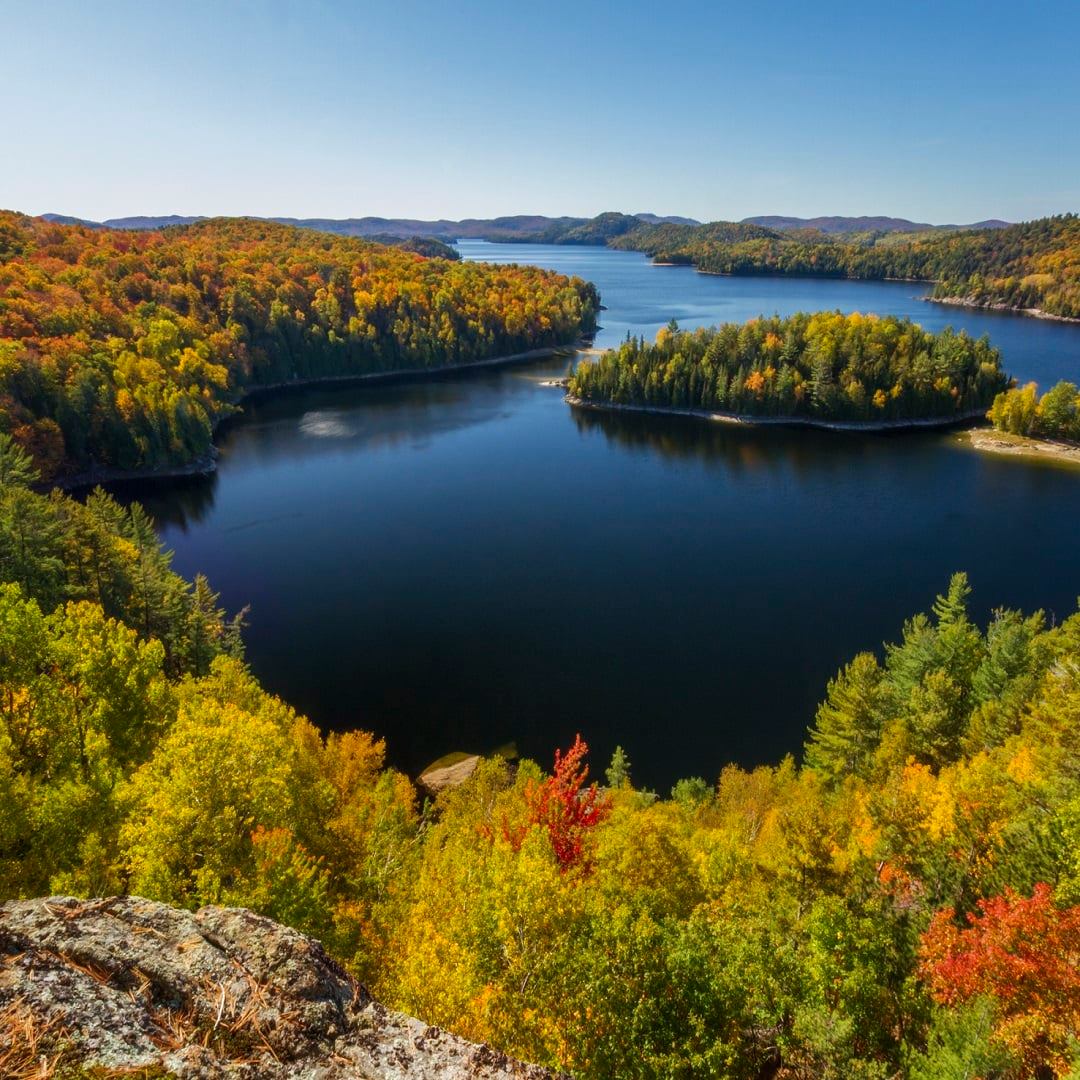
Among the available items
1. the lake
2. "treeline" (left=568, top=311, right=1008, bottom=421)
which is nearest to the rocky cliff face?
the lake

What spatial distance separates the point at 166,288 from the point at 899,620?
14329cm

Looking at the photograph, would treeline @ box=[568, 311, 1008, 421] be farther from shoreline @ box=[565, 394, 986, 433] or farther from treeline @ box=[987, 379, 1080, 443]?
treeline @ box=[987, 379, 1080, 443]

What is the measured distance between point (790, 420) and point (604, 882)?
378ft

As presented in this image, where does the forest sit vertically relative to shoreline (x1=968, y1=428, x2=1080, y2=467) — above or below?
above

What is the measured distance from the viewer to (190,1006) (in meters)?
5.84

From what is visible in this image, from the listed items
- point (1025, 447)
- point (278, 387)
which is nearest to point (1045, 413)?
point (1025, 447)

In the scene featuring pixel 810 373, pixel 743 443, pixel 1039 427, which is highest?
pixel 810 373

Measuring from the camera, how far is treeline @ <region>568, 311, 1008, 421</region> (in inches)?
4592

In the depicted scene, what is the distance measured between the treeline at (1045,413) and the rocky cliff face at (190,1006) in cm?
12317

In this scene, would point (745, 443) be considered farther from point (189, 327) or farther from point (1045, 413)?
point (189, 327)

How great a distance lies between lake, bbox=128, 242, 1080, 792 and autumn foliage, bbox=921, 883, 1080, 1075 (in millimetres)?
25701

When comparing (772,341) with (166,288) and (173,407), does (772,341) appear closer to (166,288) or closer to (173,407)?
(173,407)

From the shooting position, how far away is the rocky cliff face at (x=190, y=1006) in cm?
500

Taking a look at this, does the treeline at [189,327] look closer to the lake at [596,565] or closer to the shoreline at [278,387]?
the shoreline at [278,387]
